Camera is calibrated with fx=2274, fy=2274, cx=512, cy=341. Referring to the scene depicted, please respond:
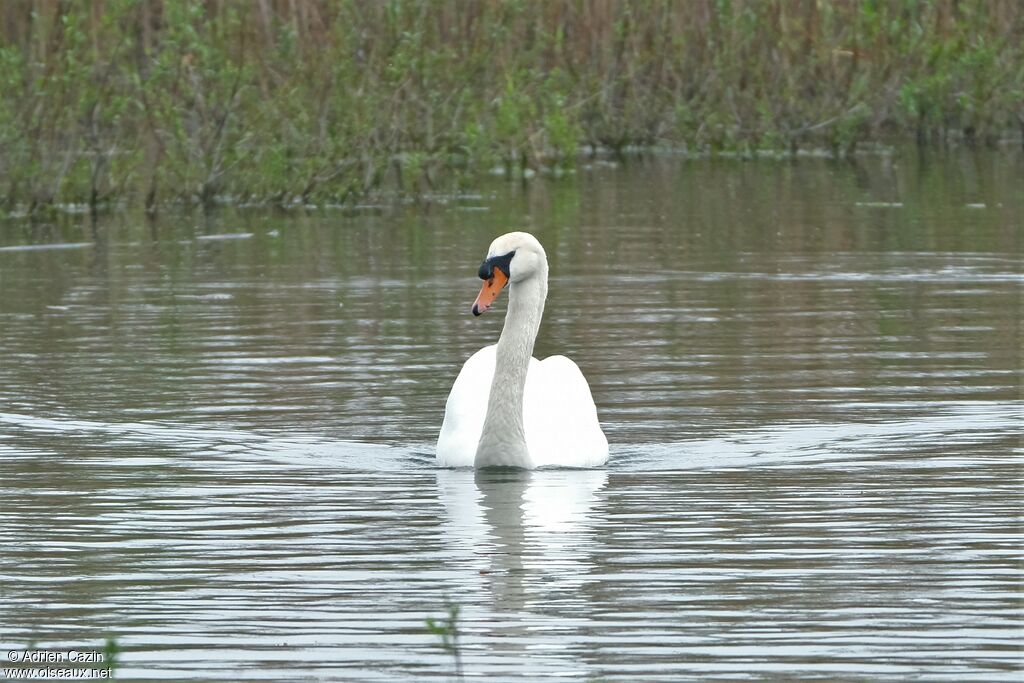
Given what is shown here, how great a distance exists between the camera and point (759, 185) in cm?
2438

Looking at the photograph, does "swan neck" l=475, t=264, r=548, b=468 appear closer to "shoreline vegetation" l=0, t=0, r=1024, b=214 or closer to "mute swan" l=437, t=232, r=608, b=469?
"mute swan" l=437, t=232, r=608, b=469

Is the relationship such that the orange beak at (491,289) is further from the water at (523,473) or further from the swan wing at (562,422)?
the water at (523,473)

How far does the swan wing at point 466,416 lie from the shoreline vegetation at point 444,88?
1111 cm

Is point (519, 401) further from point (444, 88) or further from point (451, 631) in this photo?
point (444, 88)

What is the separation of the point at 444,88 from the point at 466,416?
16057 mm

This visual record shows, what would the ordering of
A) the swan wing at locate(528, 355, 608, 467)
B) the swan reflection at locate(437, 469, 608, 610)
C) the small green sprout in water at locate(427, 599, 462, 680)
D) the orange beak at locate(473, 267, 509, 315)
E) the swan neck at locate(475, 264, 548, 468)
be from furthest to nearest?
the swan wing at locate(528, 355, 608, 467)
the swan neck at locate(475, 264, 548, 468)
the orange beak at locate(473, 267, 509, 315)
the swan reflection at locate(437, 469, 608, 610)
the small green sprout in water at locate(427, 599, 462, 680)

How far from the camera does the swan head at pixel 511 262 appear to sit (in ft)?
30.4

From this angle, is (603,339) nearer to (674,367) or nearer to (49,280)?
(674,367)

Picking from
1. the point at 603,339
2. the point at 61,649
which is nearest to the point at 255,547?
the point at 61,649

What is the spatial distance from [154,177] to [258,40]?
4081mm

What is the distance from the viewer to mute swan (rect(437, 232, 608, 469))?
9117 mm

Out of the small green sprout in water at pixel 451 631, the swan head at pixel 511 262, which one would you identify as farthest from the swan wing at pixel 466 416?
the small green sprout in water at pixel 451 631

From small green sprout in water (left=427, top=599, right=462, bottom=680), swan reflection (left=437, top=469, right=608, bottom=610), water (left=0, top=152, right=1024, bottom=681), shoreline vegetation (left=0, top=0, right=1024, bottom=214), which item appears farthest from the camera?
shoreline vegetation (left=0, top=0, right=1024, bottom=214)

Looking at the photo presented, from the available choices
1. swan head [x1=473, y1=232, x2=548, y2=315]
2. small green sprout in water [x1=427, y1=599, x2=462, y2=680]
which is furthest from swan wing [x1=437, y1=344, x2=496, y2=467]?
small green sprout in water [x1=427, y1=599, x2=462, y2=680]
